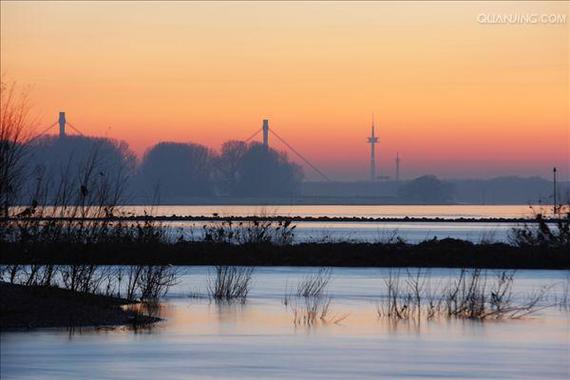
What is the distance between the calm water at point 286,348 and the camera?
16.8 meters

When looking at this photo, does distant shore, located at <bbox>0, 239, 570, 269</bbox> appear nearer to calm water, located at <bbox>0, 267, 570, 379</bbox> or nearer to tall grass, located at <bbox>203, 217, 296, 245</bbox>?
tall grass, located at <bbox>203, 217, 296, 245</bbox>

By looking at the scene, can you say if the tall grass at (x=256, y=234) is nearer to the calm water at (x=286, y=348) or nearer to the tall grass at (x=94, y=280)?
the tall grass at (x=94, y=280)

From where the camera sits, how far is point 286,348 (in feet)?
63.6

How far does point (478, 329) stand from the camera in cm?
2236

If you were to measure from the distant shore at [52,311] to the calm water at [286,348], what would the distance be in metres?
0.78

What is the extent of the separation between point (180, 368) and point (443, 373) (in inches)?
137

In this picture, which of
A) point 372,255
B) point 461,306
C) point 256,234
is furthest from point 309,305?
point 256,234

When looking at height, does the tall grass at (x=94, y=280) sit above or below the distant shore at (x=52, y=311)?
above

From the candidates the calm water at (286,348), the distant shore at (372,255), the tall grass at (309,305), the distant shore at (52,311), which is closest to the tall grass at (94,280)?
the distant shore at (52,311)

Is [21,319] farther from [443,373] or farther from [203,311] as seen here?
[443,373]

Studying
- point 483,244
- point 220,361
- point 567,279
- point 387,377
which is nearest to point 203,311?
point 220,361

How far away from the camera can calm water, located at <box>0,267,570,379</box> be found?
1677 cm

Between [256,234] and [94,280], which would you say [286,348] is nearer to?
[94,280]

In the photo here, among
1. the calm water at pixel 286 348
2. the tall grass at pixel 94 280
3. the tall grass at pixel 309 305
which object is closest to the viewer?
the calm water at pixel 286 348
